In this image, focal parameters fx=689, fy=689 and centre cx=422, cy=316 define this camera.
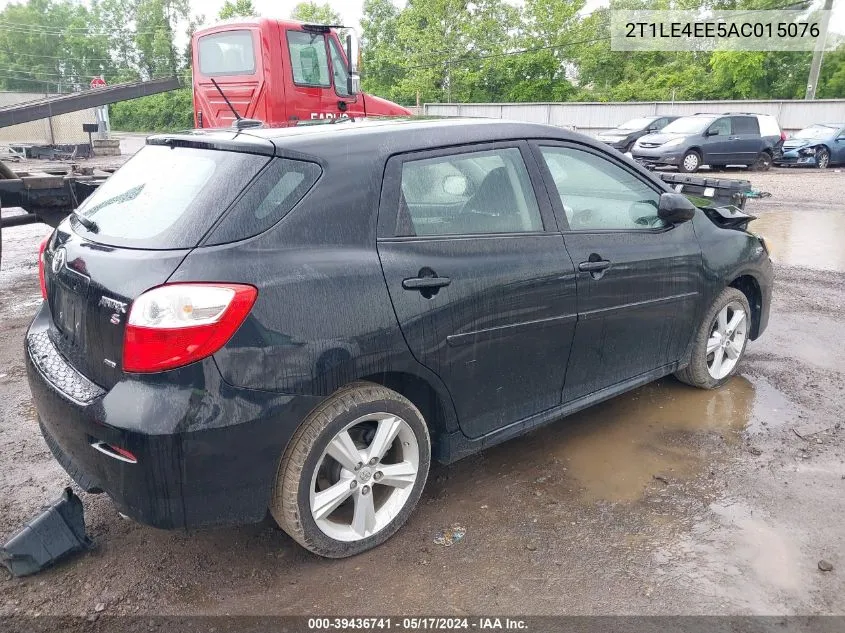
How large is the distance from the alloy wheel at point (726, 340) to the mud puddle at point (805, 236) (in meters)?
4.22

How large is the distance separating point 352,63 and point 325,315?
683 centimetres

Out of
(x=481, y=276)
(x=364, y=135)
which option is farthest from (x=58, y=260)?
(x=481, y=276)

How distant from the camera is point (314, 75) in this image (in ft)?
28.6

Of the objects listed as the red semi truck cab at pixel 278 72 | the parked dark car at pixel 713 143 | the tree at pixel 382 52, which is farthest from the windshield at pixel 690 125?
the tree at pixel 382 52

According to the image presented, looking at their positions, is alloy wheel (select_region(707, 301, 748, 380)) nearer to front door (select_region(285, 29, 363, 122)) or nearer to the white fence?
front door (select_region(285, 29, 363, 122))

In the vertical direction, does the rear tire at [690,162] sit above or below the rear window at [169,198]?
below

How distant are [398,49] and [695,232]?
47.1 metres

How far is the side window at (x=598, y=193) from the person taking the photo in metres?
3.37

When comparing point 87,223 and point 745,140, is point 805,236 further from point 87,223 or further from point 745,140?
point 745,140

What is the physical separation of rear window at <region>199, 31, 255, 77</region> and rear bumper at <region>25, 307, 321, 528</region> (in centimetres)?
712

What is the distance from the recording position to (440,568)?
2.74 meters

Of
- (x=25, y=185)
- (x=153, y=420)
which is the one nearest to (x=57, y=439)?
(x=153, y=420)

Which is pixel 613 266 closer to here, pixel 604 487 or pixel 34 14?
pixel 604 487

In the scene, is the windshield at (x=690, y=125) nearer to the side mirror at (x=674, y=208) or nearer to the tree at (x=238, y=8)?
the side mirror at (x=674, y=208)
